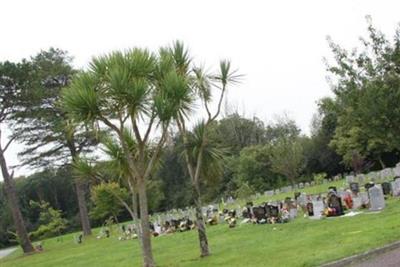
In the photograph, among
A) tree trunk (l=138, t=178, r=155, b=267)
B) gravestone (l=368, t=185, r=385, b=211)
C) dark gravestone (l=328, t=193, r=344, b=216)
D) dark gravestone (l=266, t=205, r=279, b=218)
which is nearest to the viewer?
tree trunk (l=138, t=178, r=155, b=267)

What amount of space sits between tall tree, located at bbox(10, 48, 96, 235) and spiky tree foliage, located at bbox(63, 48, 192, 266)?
26.0 m

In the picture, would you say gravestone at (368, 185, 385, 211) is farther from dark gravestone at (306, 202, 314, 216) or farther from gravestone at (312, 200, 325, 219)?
dark gravestone at (306, 202, 314, 216)

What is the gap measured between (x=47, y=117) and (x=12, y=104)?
3.11 metres

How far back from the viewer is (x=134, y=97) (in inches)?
507

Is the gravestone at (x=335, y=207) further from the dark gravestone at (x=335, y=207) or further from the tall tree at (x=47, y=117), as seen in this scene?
the tall tree at (x=47, y=117)

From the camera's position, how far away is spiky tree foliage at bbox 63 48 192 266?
12.7 metres

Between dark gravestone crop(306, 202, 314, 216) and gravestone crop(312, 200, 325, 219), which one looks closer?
gravestone crop(312, 200, 325, 219)

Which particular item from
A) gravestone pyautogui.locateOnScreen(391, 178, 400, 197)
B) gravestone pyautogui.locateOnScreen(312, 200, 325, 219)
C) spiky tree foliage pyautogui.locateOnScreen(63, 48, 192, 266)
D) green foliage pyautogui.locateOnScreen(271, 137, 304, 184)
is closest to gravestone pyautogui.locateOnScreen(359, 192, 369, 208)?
gravestone pyautogui.locateOnScreen(312, 200, 325, 219)

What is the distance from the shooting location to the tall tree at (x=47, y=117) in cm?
3934

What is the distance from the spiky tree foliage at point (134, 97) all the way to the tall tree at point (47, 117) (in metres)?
26.0

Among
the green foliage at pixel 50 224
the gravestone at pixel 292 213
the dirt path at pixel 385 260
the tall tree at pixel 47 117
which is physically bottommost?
the dirt path at pixel 385 260

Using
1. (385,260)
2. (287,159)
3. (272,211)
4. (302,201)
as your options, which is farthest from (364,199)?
(287,159)

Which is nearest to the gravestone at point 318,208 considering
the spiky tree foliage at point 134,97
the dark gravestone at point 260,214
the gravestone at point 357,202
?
the gravestone at point 357,202

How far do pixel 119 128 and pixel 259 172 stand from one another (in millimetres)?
47646
